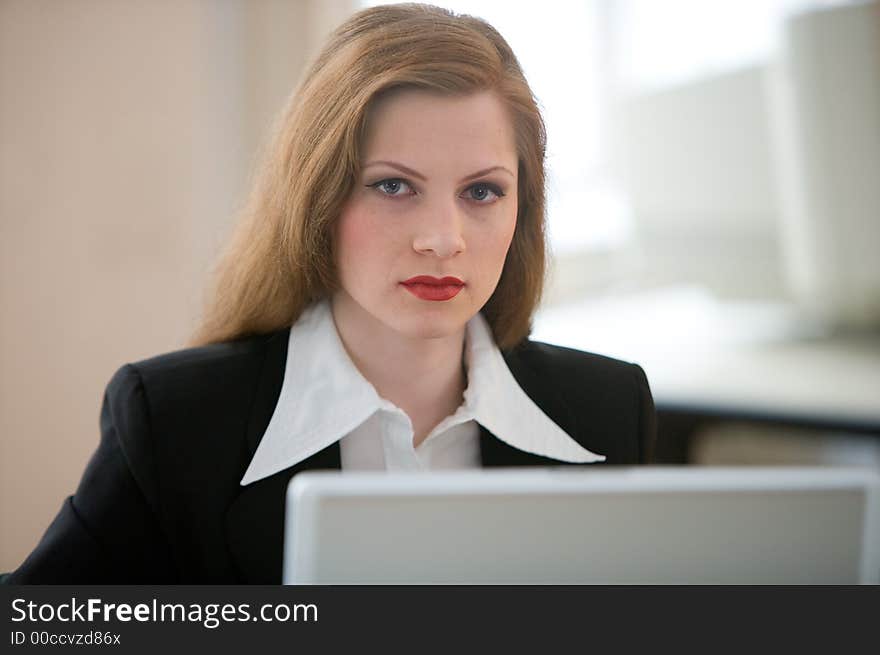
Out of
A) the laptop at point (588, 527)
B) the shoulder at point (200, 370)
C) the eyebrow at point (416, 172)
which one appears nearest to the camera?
the laptop at point (588, 527)

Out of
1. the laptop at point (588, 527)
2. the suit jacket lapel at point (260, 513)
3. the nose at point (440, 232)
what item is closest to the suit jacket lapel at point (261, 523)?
the suit jacket lapel at point (260, 513)

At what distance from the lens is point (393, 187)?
91 cm

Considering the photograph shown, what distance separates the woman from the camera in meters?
0.90

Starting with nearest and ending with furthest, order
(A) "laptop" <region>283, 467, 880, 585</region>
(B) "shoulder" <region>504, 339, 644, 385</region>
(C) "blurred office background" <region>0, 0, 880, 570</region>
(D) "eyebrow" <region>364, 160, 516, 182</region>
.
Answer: (A) "laptop" <region>283, 467, 880, 585</region>
(D) "eyebrow" <region>364, 160, 516, 182</region>
(B) "shoulder" <region>504, 339, 644, 385</region>
(C) "blurred office background" <region>0, 0, 880, 570</region>

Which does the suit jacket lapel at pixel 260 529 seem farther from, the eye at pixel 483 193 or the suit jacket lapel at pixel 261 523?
the eye at pixel 483 193

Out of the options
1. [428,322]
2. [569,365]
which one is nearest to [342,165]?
[428,322]

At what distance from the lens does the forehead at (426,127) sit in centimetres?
89

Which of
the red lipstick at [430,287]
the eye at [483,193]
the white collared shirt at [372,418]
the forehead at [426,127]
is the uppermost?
the forehead at [426,127]

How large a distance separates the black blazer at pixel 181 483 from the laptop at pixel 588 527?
15.2 inches

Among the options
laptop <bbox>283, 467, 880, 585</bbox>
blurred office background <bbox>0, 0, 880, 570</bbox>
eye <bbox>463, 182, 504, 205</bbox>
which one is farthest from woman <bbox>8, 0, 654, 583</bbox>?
blurred office background <bbox>0, 0, 880, 570</bbox>

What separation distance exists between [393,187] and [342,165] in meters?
0.05

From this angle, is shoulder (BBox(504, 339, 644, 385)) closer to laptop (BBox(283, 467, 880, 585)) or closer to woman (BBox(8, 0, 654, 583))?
woman (BBox(8, 0, 654, 583))

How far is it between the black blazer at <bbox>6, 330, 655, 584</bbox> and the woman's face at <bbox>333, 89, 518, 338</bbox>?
17 cm

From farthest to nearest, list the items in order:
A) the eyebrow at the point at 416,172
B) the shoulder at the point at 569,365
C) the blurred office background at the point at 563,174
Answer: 1. the blurred office background at the point at 563,174
2. the shoulder at the point at 569,365
3. the eyebrow at the point at 416,172
